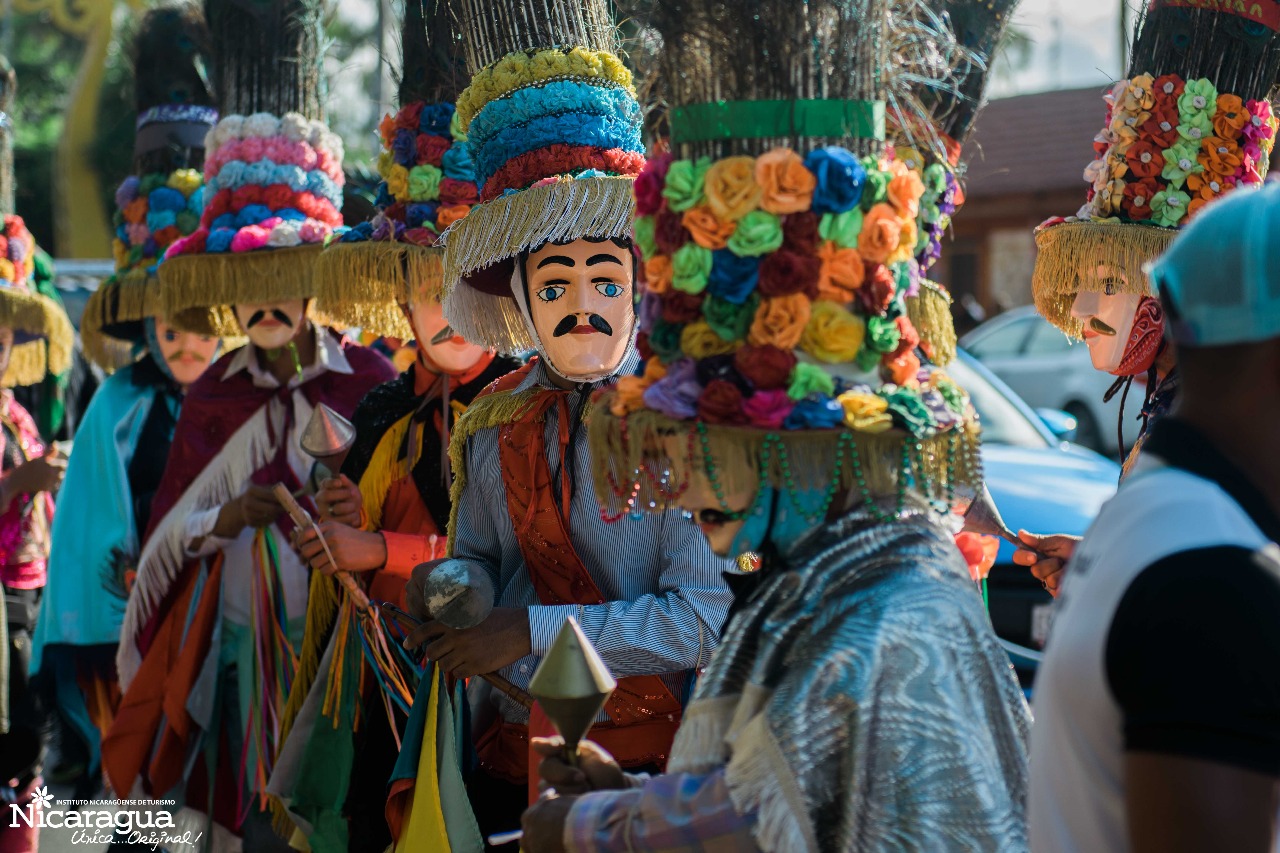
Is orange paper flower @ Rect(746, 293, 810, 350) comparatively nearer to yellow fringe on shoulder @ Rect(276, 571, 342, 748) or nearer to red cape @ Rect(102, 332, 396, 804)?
yellow fringe on shoulder @ Rect(276, 571, 342, 748)

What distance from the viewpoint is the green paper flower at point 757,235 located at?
204cm

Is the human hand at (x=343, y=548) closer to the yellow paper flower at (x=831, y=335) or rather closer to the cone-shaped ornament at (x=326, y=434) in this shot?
the cone-shaped ornament at (x=326, y=434)

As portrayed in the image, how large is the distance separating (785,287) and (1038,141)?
65.3ft

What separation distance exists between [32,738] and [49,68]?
24641mm

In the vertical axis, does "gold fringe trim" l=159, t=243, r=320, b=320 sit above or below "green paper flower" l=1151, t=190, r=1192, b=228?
below

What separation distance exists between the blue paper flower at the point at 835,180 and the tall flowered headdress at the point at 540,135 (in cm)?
111

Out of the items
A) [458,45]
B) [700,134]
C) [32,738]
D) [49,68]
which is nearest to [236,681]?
[32,738]

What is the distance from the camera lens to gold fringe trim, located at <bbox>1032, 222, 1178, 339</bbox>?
3477 millimetres

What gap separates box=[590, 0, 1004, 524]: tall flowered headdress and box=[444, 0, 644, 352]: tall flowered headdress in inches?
37.2

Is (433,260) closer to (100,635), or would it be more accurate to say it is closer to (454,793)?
(454,793)

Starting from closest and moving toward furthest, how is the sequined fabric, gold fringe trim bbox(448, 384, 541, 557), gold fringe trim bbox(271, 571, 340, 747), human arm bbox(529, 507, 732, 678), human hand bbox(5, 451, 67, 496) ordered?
the sequined fabric
human arm bbox(529, 507, 732, 678)
gold fringe trim bbox(448, 384, 541, 557)
gold fringe trim bbox(271, 571, 340, 747)
human hand bbox(5, 451, 67, 496)

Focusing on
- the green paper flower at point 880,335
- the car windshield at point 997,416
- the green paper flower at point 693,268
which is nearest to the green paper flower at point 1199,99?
the green paper flower at point 880,335

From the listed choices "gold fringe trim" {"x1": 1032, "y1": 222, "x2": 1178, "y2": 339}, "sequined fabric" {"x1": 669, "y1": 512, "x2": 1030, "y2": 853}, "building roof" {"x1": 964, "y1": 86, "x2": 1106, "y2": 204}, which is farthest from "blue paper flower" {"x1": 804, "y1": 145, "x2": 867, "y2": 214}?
"building roof" {"x1": 964, "y1": 86, "x2": 1106, "y2": 204}

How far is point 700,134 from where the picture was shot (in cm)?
214
